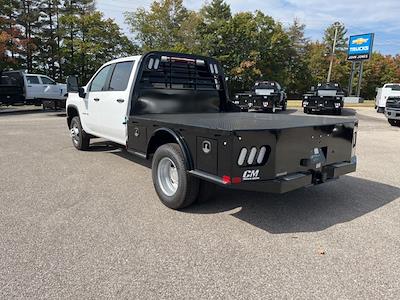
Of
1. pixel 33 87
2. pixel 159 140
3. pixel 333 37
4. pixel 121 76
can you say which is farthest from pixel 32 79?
pixel 333 37

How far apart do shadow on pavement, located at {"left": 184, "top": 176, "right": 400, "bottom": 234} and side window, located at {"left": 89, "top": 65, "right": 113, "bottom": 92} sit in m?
3.25

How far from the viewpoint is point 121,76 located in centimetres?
649

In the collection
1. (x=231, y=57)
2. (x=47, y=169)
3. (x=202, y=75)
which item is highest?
(x=231, y=57)

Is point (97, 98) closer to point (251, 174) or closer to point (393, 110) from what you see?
point (251, 174)

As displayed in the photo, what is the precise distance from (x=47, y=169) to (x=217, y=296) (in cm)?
504

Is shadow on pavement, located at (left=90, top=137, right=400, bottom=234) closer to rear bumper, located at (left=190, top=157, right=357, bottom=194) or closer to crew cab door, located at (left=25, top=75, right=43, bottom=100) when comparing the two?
rear bumper, located at (left=190, top=157, right=357, bottom=194)

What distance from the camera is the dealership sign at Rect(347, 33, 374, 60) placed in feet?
132

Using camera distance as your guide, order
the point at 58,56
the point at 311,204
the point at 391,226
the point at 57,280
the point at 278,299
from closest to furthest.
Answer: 1. the point at 278,299
2. the point at 57,280
3. the point at 391,226
4. the point at 311,204
5. the point at 58,56

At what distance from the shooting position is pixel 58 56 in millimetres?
38156

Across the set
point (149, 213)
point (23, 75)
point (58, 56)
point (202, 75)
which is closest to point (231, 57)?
point (58, 56)

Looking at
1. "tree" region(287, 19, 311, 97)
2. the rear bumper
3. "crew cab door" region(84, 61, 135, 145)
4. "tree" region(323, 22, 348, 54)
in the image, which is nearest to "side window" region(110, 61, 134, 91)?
"crew cab door" region(84, 61, 135, 145)

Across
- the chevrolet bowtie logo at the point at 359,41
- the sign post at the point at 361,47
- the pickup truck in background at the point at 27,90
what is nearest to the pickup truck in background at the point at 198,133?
the pickup truck in background at the point at 27,90

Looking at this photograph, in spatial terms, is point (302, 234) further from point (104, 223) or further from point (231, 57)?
point (231, 57)

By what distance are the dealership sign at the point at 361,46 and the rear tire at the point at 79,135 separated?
39.1 m
